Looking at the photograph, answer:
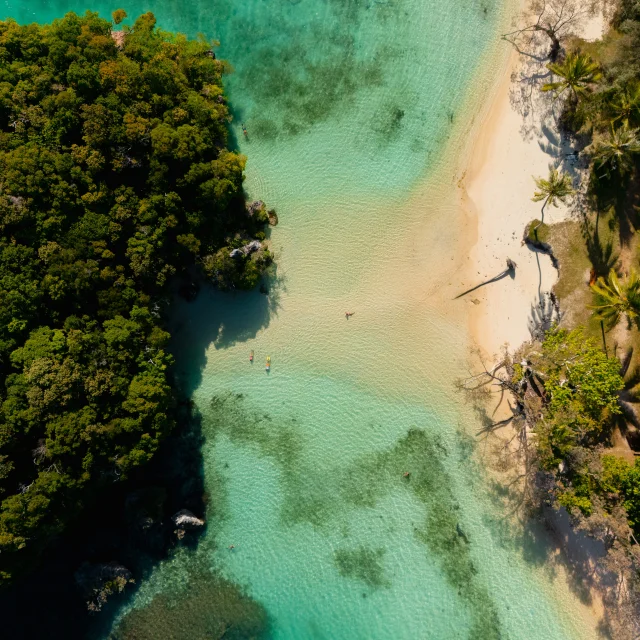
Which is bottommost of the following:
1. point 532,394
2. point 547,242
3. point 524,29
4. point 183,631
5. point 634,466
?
point 634,466

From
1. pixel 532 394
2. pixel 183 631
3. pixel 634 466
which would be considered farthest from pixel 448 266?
pixel 183 631

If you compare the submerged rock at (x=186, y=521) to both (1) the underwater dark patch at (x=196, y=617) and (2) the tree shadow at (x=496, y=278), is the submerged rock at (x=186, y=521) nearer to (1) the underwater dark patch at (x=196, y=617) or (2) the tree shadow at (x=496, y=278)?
(1) the underwater dark patch at (x=196, y=617)

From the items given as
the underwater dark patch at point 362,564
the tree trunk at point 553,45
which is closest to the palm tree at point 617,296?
the tree trunk at point 553,45

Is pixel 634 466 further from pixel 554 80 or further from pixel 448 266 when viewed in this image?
pixel 554 80

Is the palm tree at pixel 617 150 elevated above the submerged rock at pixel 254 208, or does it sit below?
below

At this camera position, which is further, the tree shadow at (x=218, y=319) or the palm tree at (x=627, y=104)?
the tree shadow at (x=218, y=319)

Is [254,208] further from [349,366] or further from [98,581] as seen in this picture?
[98,581]

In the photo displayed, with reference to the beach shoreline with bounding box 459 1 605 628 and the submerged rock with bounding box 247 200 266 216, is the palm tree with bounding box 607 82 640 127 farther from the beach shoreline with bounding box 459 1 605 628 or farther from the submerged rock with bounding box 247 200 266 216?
A: the submerged rock with bounding box 247 200 266 216
